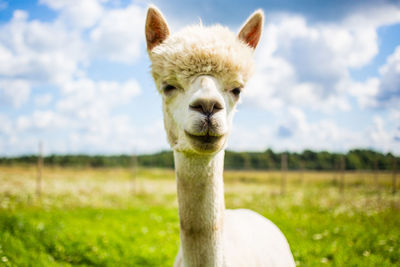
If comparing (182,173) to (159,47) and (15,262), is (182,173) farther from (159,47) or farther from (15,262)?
(15,262)

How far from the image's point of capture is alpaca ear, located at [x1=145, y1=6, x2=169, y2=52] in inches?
86.7

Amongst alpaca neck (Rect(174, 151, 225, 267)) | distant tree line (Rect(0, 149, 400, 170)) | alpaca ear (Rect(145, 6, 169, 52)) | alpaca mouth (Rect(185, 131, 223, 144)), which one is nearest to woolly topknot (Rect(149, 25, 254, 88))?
alpaca ear (Rect(145, 6, 169, 52))

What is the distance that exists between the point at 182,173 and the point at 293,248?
185 inches

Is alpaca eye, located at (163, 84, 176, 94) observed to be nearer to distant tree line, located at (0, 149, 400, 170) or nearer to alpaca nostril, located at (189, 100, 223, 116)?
alpaca nostril, located at (189, 100, 223, 116)

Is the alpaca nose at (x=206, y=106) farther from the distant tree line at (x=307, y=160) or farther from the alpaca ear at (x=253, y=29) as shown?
the distant tree line at (x=307, y=160)

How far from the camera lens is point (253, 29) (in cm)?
235

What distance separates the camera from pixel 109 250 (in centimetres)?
549

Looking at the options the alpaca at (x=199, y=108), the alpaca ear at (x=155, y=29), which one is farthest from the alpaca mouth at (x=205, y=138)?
the alpaca ear at (x=155, y=29)

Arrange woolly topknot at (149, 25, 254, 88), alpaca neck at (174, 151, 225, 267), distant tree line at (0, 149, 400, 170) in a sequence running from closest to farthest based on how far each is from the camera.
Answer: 1. woolly topknot at (149, 25, 254, 88)
2. alpaca neck at (174, 151, 225, 267)
3. distant tree line at (0, 149, 400, 170)

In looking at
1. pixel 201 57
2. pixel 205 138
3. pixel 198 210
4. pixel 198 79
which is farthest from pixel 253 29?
pixel 198 210

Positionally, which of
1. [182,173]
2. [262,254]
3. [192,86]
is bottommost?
[262,254]

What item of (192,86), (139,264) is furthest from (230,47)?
(139,264)

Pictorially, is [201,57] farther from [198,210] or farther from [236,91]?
[198,210]

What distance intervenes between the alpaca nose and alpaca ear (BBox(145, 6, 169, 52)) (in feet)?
2.76
